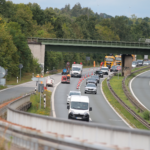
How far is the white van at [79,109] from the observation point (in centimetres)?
2589

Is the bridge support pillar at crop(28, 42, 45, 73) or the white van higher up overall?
the bridge support pillar at crop(28, 42, 45, 73)

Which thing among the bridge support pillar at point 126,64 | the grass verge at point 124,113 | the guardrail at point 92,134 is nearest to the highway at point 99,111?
the grass verge at point 124,113

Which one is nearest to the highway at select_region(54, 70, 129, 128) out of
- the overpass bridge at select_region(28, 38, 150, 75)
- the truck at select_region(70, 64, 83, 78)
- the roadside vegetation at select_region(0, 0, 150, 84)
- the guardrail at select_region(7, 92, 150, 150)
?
the guardrail at select_region(7, 92, 150, 150)

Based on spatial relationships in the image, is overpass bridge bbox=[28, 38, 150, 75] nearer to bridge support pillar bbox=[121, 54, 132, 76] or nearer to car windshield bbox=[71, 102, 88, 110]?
bridge support pillar bbox=[121, 54, 132, 76]

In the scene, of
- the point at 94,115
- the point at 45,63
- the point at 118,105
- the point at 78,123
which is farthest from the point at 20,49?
the point at 78,123

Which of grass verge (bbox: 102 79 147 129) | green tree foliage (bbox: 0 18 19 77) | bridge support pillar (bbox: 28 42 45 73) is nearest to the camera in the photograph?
grass verge (bbox: 102 79 147 129)

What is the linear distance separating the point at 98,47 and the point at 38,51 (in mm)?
13201

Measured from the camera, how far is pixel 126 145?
1062 centimetres

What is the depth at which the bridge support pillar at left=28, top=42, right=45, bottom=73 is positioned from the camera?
7866cm

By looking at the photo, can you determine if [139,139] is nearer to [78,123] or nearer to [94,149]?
[94,149]

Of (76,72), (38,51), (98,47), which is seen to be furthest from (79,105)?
(38,51)

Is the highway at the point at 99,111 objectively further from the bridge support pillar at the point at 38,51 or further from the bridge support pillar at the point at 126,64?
the bridge support pillar at the point at 38,51

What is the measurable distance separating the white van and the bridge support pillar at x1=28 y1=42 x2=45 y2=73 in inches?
2049

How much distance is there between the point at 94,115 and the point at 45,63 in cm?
5635
